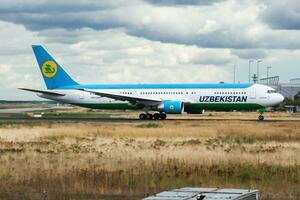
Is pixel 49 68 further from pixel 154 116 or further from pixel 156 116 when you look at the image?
pixel 156 116

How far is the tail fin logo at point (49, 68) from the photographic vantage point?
2783 inches

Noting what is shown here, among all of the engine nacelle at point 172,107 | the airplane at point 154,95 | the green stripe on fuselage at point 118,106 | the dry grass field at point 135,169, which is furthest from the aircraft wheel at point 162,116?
the dry grass field at point 135,169

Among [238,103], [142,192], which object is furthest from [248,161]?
[238,103]

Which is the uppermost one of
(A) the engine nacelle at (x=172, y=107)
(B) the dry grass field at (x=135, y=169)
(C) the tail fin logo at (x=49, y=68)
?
(C) the tail fin logo at (x=49, y=68)

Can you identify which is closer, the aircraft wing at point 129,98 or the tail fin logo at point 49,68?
the aircraft wing at point 129,98

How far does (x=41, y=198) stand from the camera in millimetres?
14867

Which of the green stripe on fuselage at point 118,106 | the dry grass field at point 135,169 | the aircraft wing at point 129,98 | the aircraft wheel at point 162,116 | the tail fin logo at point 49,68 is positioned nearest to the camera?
the dry grass field at point 135,169

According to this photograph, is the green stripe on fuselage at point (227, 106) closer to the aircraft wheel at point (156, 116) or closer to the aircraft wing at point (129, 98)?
the aircraft wing at point (129, 98)

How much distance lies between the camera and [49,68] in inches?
2793

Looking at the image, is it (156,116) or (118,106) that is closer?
(156,116)

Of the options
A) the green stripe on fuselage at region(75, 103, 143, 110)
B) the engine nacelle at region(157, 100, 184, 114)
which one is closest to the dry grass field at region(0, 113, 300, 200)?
the engine nacelle at region(157, 100, 184, 114)

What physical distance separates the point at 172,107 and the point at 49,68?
16420mm

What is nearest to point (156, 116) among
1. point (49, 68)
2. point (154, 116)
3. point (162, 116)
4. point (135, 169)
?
point (154, 116)

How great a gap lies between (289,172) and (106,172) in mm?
5570
